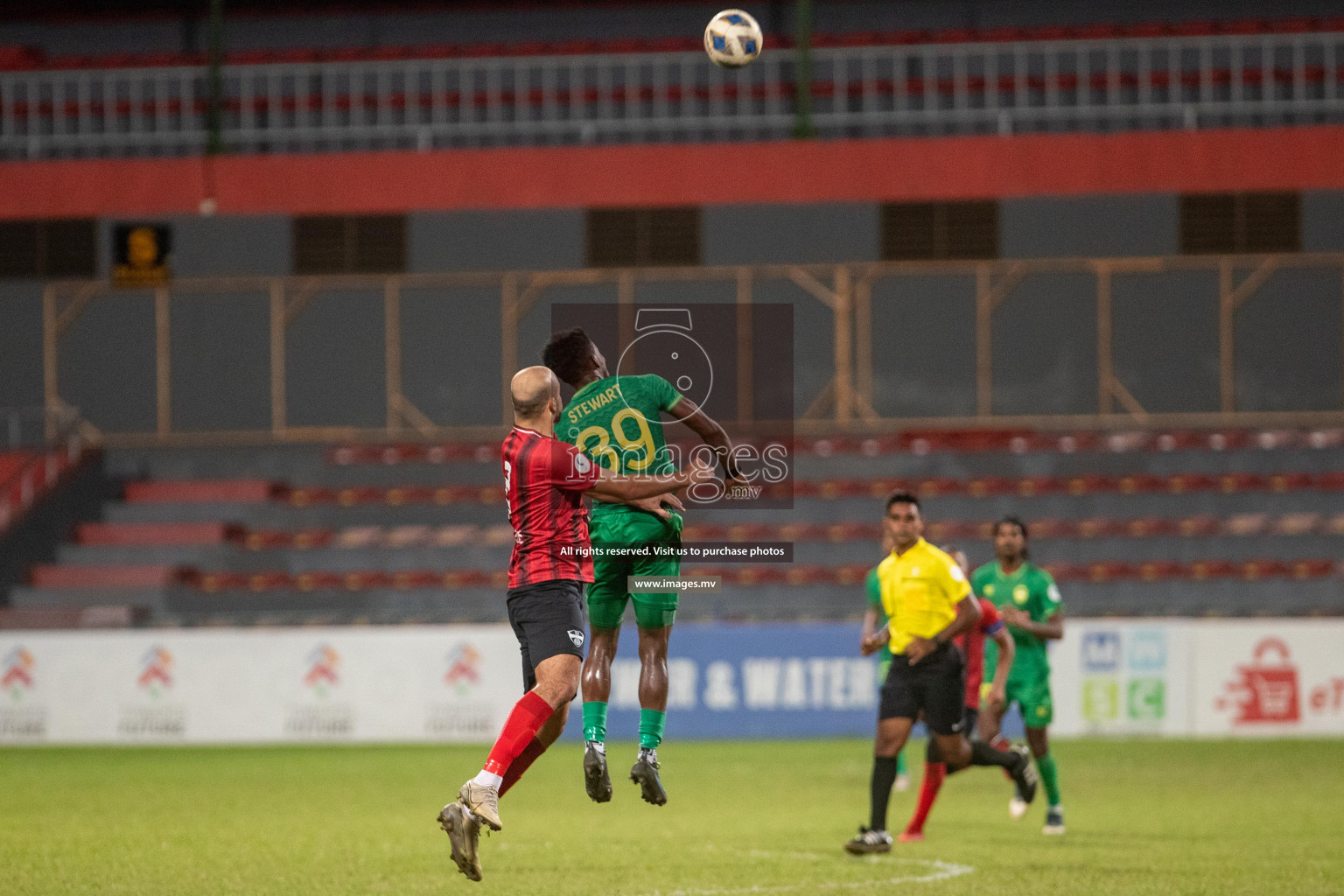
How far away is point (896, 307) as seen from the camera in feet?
83.3

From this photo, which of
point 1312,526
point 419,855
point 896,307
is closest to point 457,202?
point 896,307

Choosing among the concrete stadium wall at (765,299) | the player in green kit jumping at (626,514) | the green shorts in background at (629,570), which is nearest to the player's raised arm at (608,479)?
the player in green kit jumping at (626,514)

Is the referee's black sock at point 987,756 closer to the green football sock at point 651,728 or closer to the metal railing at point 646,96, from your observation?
the green football sock at point 651,728

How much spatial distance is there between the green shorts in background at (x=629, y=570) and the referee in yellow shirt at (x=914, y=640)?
3.07m

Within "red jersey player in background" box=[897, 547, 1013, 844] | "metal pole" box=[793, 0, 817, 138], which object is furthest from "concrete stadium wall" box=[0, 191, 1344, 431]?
"red jersey player in background" box=[897, 547, 1013, 844]

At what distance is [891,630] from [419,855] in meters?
3.36

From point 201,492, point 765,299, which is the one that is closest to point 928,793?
point 765,299

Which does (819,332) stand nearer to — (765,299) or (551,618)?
(765,299)

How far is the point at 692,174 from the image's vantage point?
24.3 meters

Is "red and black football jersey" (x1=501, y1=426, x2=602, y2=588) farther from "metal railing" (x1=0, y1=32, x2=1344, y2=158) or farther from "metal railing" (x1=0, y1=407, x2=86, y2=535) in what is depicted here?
"metal railing" (x1=0, y1=407, x2=86, y2=535)

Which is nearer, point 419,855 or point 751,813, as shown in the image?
point 419,855

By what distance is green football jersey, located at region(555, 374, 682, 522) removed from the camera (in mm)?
7484

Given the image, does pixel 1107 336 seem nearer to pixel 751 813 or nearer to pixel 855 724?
pixel 855 724

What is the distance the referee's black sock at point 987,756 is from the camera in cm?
1161
